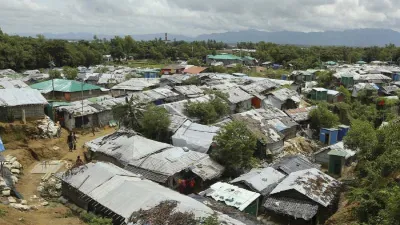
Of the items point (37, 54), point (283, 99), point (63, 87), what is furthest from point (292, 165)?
point (37, 54)

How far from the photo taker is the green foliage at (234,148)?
20.6 metres

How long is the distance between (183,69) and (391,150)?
51.5 meters

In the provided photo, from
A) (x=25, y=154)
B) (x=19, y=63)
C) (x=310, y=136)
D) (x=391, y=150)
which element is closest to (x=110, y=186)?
(x=25, y=154)

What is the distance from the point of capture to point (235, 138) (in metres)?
20.8

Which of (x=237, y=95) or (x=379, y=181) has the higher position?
(x=237, y=95)

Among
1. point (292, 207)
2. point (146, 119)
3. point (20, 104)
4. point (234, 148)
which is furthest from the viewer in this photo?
point (146, 119)

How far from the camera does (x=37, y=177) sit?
19469mm

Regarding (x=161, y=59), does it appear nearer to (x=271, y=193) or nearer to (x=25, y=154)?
(x=25, y=154)

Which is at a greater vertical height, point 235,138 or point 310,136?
point 235,138

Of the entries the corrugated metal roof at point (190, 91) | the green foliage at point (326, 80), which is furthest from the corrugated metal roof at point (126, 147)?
the green foliage at point (326, 80)

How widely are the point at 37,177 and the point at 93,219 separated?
8046 millimetres

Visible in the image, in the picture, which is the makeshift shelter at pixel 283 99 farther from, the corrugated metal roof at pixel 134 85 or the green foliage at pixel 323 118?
the corrugated metal roof at pixel 134 85

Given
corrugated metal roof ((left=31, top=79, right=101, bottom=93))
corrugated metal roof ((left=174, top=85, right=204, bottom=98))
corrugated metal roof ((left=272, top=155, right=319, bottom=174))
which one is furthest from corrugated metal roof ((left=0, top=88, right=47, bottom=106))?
corrugated metal roof ((left=272, top=155, right=319, bottom=174))

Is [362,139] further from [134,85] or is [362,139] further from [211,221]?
[134,85]
